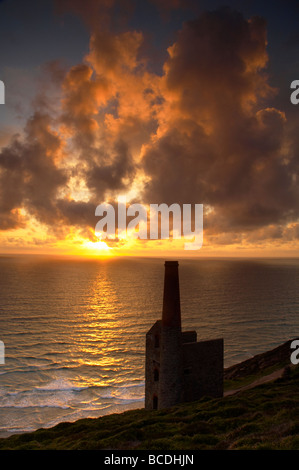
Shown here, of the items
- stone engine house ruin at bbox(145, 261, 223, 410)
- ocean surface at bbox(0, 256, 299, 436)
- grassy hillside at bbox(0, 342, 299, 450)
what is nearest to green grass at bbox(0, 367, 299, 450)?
grassy hillside at bbox(0, 342, 299, 450)

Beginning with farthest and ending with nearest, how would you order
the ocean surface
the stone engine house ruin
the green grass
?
the ocean surface
the stone engine house ruin
the green grass

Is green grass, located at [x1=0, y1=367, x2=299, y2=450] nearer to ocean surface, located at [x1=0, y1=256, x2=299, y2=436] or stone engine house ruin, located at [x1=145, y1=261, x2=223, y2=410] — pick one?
stone engine house ruin, located at [x1=145, y1=261, x2=223, y2=410]

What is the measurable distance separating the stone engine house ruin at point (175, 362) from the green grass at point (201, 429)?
4.61 ft

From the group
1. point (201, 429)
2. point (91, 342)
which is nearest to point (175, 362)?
point (201, 429)

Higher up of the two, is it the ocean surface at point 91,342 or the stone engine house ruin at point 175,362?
the stone engine house ruin at point 175,362

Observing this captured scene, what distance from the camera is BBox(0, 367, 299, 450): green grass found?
1430 cm

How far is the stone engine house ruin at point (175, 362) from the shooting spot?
2278 centimetres

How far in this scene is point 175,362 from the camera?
903 inches

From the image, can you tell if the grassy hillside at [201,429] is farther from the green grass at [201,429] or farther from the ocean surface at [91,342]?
the ocean surface at [91,342]

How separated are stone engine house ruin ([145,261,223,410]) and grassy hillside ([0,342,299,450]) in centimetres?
143

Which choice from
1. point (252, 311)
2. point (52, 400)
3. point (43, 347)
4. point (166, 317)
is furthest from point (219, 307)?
point (166, 317)

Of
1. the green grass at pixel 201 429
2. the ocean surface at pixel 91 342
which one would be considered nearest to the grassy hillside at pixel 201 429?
the green grass at pixel 201 429
